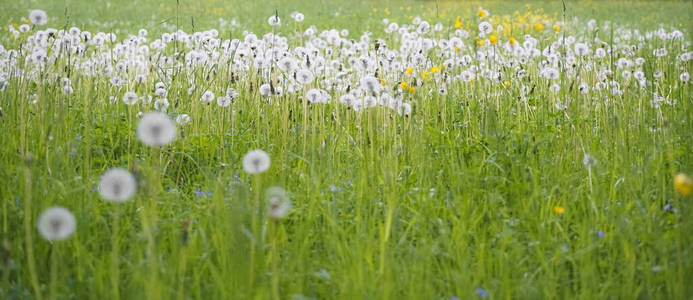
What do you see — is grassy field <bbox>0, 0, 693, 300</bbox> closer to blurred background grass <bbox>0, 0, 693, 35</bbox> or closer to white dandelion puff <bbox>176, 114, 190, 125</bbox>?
white dandelion puff <bbox>176, 114, 190, 125</bbox>

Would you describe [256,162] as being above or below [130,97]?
below

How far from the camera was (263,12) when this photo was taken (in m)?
13.4

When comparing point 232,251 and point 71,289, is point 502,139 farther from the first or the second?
point 71,289

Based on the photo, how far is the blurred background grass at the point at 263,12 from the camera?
10516 millimetres

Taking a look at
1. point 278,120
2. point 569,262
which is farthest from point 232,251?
point 278,120

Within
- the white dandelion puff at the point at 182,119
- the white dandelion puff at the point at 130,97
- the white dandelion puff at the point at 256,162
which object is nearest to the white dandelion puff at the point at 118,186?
the white dandelion puff at the point at 256,162

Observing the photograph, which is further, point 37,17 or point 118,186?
point 37,17

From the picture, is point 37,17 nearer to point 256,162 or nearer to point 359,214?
point 256,162

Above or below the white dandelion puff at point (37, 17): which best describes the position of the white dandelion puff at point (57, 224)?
below

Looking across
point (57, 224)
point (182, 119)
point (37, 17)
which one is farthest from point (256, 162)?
point (37, 17)

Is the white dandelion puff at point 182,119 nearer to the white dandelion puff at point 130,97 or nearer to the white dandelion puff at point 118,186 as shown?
the white dandelion puff at point 130,97

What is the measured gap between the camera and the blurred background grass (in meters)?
10.5

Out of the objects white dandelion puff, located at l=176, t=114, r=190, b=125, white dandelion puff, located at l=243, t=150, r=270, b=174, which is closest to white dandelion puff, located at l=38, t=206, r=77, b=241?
white dandelion puff, located at l=243, t=150, r=270, b=174

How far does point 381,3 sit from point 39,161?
→ 580 inches
